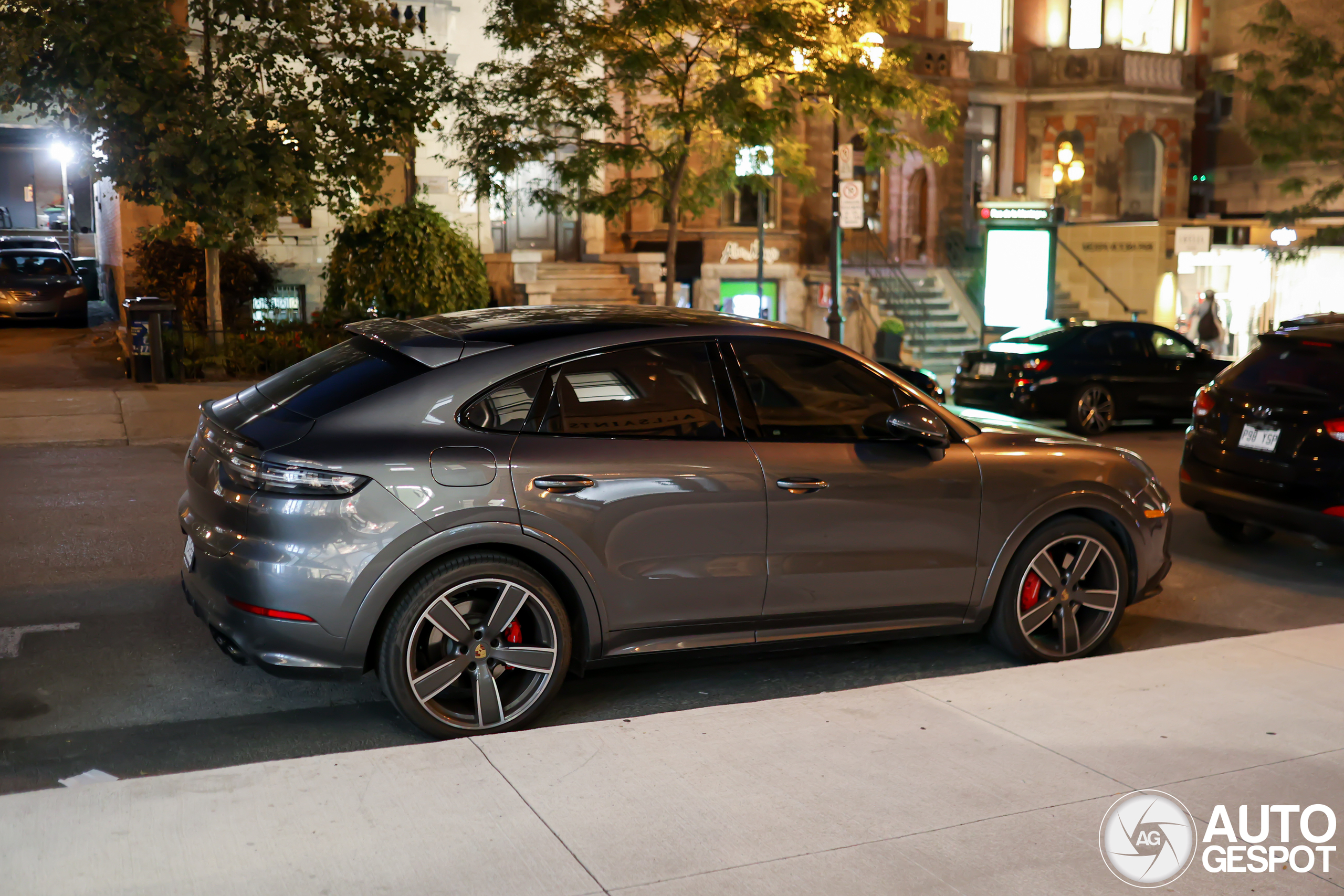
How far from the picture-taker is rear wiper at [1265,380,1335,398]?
8.44 m

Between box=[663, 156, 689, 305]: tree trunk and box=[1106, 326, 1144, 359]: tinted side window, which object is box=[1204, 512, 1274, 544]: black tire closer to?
box=[1106, 326, 1144, 359]: tinted side window

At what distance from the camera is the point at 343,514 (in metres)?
4.90

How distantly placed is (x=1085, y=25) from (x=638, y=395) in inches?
1282

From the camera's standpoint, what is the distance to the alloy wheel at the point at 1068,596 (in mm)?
6344

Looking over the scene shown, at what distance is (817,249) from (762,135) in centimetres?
1318

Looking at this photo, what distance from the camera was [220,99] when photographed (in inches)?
628

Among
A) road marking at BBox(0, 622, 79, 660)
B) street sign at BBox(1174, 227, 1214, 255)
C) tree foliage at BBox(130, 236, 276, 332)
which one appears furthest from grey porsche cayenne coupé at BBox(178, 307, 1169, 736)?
street sign at BBox(1174, 227, 1214, 255)

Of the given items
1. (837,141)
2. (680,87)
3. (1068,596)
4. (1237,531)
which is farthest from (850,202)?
(1068,596)

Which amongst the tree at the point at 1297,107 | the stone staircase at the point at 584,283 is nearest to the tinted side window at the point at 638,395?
the stone staircase at the point at 584,283

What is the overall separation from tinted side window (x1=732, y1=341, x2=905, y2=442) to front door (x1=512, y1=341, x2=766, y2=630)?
222 mm

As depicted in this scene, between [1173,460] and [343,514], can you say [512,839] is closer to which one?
[343,514]

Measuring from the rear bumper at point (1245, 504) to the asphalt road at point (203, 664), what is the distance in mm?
349

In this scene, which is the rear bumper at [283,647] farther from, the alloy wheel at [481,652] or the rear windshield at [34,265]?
the rear windshield at [34,265]

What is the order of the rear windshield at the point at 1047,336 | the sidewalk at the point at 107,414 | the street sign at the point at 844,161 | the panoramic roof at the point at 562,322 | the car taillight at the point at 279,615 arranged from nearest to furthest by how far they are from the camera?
the car taillight at the point at 279,615 → the panoramic roof at the point at 562,322 → the sidewalk at the point at 107,414 → the rear windshield at the point at 1047,336 → the street sign at the point at 844,161
